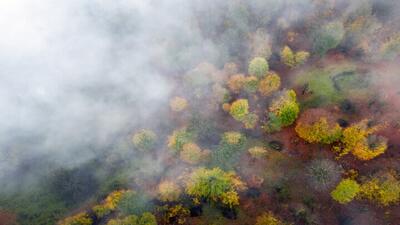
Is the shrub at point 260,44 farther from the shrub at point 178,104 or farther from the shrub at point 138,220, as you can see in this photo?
the shrub at point 138,220

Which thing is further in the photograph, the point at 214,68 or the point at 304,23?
the point at 304,23

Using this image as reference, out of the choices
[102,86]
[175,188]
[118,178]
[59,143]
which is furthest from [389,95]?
[59,143]

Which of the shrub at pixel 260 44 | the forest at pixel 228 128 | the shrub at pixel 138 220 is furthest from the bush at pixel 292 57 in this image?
the shrub at pixel 138 220

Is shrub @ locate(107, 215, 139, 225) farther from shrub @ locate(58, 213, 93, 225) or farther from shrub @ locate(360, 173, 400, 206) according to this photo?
shrub @ locate(360, 173, 400, 206)

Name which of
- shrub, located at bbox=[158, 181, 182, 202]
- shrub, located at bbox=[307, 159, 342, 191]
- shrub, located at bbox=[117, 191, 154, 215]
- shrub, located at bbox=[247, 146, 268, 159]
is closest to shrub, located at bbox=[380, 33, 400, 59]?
shrub, located at bbox=[307, 159, 342, 191]

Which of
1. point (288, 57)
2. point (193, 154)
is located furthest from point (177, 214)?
point (288, 57)

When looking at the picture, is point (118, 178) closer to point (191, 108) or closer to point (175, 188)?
point (175, 188)
